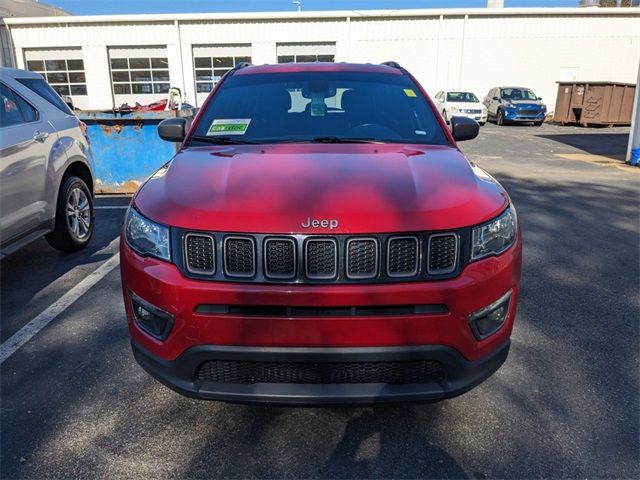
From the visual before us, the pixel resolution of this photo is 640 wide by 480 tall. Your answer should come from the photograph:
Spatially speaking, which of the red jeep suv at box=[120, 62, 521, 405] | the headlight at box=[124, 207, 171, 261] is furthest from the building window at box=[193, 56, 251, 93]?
the red jeep suv at box=[120, 62, 521, 405]

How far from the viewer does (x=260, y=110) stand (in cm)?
346

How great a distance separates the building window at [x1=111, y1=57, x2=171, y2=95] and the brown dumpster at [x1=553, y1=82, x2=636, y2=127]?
63.9ft

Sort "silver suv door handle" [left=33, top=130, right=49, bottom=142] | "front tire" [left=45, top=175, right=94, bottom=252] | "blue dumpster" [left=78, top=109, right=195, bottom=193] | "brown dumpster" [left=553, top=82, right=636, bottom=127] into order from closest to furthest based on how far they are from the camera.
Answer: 1. "silver suv door handle" [left=33, top=130, right=49, bottom=142]
2. "front tire" [left=45, top=175, right=94, bottom=252]
3. "blue dumpster" [left=78, top=109, right=195, bottom=193]
4. "brown dumpster" [left=553, top=82, right=636, bottom=127]

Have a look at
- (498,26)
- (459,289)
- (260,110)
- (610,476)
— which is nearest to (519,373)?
(610,476)

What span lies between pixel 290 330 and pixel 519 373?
1684 millimetres

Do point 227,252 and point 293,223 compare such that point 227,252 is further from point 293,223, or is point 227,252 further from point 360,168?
point 360,168

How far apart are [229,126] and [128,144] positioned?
5.15m

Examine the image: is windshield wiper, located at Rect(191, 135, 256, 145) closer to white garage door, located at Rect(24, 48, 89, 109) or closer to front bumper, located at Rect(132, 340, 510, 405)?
front bumper, located at Rect(132, 340, 510, 405)

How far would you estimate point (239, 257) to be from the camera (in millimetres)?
2102

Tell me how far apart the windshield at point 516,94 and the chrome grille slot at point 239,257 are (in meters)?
24.7

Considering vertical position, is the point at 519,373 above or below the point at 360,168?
below

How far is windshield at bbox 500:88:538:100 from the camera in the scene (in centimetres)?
2419

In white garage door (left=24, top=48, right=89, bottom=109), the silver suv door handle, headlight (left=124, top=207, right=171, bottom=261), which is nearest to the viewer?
headlight (left=124, top=207, right=171, bottom=261)

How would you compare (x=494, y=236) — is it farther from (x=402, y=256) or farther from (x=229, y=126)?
(x=229, y=126)
